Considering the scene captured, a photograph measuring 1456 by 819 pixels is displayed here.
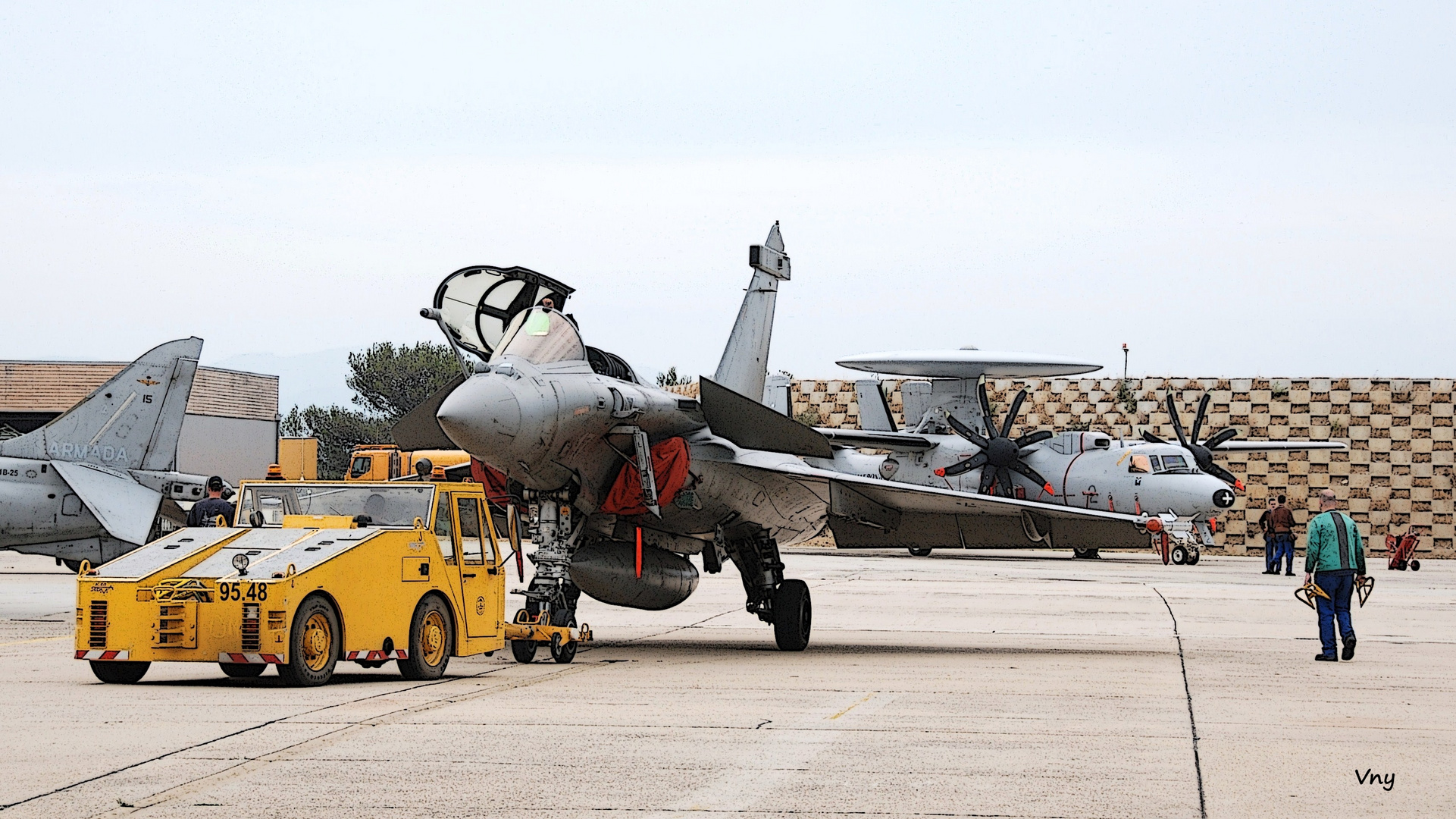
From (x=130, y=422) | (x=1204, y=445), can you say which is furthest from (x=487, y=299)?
(x=1204, y=445)

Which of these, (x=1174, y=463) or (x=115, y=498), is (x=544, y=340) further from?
(x=1174, y=463)

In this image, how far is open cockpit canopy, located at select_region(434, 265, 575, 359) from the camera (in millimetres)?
14102

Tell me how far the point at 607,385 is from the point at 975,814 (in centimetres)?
785

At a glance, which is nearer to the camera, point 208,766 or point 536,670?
point 208,766

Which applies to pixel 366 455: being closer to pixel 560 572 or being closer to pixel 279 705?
pixel 560 572

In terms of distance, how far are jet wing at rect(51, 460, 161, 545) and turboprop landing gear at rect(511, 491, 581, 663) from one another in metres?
7.34

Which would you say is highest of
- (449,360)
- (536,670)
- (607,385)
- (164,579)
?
(449,360)

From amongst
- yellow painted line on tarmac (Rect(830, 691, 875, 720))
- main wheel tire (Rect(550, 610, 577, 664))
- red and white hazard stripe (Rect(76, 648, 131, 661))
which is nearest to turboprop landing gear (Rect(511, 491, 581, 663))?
main wheel tire (Rect(550, 610, 577, 664))

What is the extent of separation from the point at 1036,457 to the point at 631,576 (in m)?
25.9

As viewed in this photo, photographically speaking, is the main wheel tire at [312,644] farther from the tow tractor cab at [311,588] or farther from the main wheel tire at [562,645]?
the main wheel tire at [562,645]

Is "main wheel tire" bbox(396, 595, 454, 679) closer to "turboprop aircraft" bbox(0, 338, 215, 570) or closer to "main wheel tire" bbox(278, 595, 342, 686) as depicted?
"main wheel tire" bbox(278, 595, 342, 686)

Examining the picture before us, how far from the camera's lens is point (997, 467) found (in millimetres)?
39219

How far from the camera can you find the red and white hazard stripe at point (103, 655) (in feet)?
34.6

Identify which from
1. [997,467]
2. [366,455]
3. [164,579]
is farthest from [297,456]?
[164,579]
